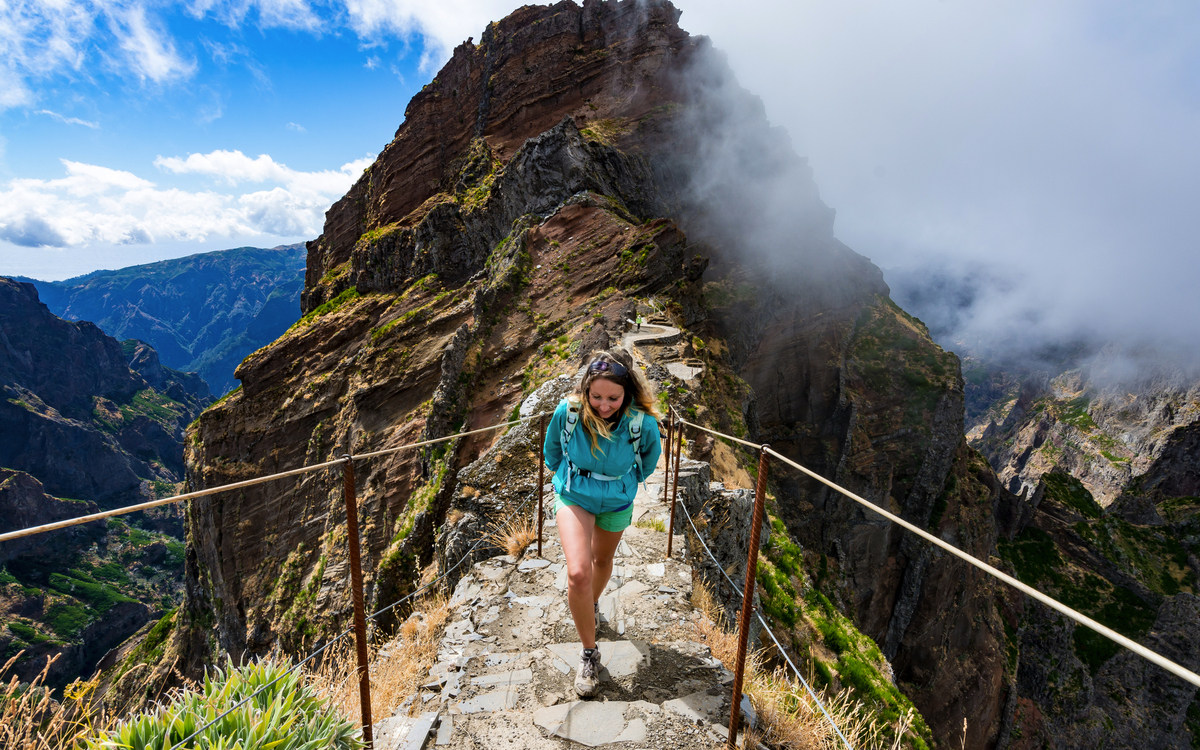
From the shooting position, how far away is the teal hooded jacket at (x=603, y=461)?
13.3 ft

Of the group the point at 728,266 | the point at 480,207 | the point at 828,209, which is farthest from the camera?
the point at 828,209

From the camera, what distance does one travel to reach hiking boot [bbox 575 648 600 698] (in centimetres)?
406

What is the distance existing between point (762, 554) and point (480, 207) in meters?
29.3

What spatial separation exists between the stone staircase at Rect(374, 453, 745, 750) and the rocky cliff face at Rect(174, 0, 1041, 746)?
27.1 feet

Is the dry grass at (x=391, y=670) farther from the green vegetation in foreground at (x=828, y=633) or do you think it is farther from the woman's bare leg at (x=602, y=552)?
the green vegetation in foreground at (x=828, y=633)

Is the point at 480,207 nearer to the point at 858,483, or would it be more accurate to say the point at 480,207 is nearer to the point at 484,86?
the point at 484,86

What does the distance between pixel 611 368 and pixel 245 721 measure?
3.09 meters

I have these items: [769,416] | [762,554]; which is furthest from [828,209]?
[762,554]

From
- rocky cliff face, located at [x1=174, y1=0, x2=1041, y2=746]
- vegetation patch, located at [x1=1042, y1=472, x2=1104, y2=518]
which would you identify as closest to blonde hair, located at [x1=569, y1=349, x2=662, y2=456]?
rocky cliff face, located at [x1=174, y1=0, x2=1041, y2=746]

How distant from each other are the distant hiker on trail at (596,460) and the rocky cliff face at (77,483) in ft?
256

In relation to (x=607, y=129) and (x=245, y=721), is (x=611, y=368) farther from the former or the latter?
(x=607, y=129)

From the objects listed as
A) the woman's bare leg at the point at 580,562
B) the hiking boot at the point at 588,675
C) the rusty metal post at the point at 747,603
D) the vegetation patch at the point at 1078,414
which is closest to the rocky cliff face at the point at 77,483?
the hiking boot at the point at 588,675

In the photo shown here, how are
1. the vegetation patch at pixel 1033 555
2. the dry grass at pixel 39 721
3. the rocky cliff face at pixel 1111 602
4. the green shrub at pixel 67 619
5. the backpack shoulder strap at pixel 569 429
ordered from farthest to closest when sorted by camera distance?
the green shrub at pixel 67 619 < the vegetation patch at pixel 1033 555 < the rocky cliff face at pixel 1111 602 < the backpack shoulder strap at pixel 569 429 < the dry grass at pixel 39 721

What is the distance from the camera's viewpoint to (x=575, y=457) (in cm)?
408
